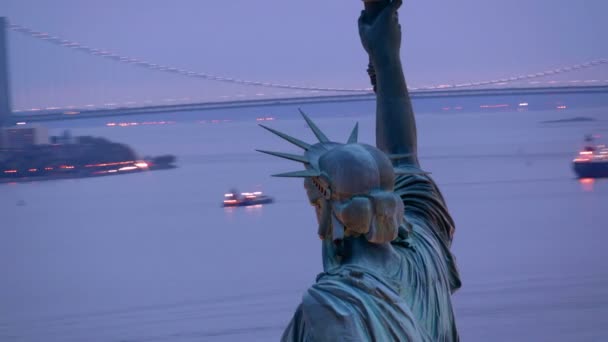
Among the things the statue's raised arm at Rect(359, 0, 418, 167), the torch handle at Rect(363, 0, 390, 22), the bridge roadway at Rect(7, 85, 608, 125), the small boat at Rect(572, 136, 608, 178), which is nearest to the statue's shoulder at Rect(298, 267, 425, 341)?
the statue's raised arm at Rect(359, 0, 418, 167)

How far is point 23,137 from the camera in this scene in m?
8.69

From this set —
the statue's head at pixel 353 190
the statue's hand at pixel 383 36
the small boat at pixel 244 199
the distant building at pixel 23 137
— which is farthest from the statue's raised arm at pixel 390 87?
the small boat at pixel 244 199

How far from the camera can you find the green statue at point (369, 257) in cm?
74

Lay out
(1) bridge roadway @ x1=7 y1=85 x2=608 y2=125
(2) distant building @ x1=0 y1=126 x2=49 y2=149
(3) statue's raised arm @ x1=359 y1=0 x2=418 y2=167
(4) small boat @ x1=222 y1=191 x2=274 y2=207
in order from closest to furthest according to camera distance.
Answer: (3) statue's raised arm @ x1=359 y1=0 x2=418 y2=167
(2) distant building @ x1=0 y1=126 x2=49 y2=149
(1) bridge roadway @ x1=7 y1=85 x2=608 y2=125
(4) small boat @ x1=222 y1=191 x2=274 y2=207

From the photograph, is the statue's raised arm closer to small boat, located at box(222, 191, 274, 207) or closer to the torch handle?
the torch handle

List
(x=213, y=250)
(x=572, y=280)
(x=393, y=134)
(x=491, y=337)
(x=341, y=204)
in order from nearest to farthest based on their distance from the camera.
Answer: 1. (x=341, y=204)
2. (x=393, y=134)
3. (x=491, y=337)
4. (x=572, y=280)
5. (x=213, y=250)

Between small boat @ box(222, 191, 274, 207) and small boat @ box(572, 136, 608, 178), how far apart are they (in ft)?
16.3

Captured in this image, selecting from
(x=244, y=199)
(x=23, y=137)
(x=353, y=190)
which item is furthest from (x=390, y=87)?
(x=244, y=199)

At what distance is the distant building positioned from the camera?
27.7 feet

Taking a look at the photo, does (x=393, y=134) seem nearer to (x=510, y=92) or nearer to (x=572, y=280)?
(x=572, y=280)

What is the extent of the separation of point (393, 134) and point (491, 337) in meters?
6.46

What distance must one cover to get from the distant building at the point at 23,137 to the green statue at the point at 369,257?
7.74 m

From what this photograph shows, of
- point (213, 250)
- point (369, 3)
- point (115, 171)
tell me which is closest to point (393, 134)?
point (369, 3)

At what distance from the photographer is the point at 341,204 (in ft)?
2.59
